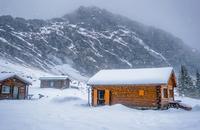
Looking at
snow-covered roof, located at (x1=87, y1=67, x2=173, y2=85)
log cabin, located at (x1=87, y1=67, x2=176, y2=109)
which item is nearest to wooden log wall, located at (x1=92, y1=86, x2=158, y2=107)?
log cabin, located at (x1=87, y1=67, x2=176, y2=109)

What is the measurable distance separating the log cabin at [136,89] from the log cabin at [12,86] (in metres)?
15.9

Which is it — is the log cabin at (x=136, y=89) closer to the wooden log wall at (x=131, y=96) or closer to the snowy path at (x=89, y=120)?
the wooden log wall at (x=131, y=96)

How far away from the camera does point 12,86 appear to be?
135 ft

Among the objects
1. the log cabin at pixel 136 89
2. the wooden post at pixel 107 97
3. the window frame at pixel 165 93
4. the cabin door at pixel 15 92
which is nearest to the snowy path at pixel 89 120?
the log cabin at pixel 136 89

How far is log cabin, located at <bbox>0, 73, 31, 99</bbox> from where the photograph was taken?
39125mm

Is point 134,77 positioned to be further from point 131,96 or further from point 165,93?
point 165,93

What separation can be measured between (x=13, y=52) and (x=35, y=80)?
6099cm

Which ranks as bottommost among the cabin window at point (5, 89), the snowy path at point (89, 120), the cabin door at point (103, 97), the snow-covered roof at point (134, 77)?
the snowy path at point (89, 120)

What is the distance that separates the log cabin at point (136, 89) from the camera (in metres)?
28.3

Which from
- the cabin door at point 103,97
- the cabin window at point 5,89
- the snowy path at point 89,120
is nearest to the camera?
the snowy path at point 89,120

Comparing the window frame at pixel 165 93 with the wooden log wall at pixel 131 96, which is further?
the window frame at pixel 165 93

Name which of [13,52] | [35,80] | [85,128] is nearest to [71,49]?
[13,52]

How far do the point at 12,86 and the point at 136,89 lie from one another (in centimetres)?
2203

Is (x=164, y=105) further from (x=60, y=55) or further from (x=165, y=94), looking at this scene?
(x=60, y=55)
